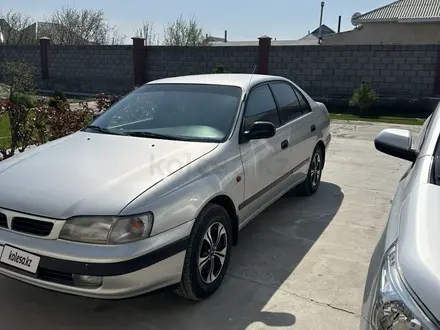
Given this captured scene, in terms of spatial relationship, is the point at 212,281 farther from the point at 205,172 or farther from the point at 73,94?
the point at 73,94

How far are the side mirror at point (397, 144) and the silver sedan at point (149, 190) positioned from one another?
87 cm

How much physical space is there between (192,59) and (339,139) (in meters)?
10.6

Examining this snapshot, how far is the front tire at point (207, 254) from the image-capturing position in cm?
266

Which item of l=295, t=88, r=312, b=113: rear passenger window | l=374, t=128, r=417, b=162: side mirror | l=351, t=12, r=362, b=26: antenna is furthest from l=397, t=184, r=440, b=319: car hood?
l=351, t=12, r=362, b=26: antenna

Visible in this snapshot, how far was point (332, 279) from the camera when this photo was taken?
320cm

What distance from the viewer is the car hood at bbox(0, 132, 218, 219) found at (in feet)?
7.80

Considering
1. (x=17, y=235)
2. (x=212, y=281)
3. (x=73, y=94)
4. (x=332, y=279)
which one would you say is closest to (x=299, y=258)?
(x=332, y=279)

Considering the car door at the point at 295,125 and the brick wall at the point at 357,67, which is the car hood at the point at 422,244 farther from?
the brick wall at the point at 357,67

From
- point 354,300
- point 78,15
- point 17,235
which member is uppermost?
point 78,15

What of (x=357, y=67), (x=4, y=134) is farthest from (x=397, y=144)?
(x=357, y=67)

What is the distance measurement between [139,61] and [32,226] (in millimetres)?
17601

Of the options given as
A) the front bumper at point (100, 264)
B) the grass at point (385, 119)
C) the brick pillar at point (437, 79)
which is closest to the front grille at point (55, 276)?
the front bumper at point (100, 264)

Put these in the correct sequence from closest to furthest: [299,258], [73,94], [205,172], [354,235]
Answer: [205,172] < [299,258] < [354,235] < [73,94]

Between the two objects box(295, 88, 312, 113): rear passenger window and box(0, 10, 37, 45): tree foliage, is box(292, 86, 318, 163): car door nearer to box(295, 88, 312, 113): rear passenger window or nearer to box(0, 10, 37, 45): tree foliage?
box(295, 88, 312, 113): rear passenger window
